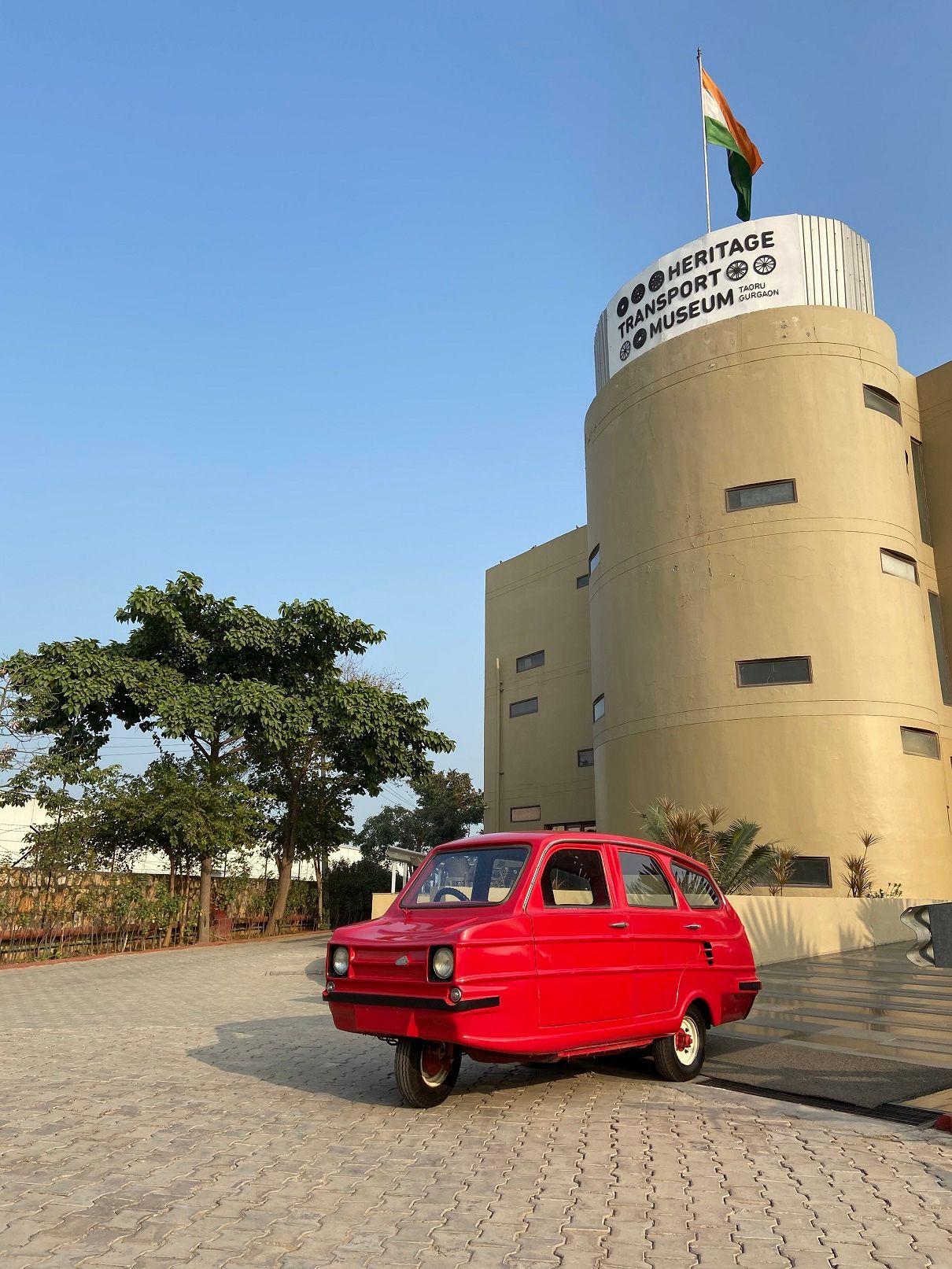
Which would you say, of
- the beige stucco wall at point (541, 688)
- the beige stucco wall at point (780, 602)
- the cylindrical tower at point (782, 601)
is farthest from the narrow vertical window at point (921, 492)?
the beige stucco wall at point (541, 688)

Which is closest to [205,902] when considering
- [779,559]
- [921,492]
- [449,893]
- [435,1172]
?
[779,559]

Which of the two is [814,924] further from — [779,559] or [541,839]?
[541,839]

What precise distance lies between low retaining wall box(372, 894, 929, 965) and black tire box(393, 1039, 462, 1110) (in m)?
7.99

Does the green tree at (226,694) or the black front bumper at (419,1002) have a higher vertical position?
the green tree at (226,694)

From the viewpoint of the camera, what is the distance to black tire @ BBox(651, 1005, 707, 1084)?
24.0 ft

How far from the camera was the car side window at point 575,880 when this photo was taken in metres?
6.62

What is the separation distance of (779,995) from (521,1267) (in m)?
9.37

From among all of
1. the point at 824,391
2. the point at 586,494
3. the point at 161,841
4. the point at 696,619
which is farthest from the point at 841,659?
the point at 161,841

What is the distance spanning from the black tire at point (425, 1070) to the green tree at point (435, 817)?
4249 cm

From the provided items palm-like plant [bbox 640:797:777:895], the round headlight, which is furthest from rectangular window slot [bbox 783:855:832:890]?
the round headlight

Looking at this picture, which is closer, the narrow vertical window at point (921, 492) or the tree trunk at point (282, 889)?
the narrow vertical window at point (921, 492)

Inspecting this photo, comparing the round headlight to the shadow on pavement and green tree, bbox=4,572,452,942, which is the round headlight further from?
green tree, bbox=4,572,452,942

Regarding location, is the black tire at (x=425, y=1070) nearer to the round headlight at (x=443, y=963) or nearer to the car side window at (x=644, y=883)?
the round headlight at (x=443, y=963)

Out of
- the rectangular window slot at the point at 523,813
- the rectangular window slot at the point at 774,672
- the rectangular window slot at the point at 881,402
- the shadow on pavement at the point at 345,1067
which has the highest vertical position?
the rectangular window slot at the point at 881,402
